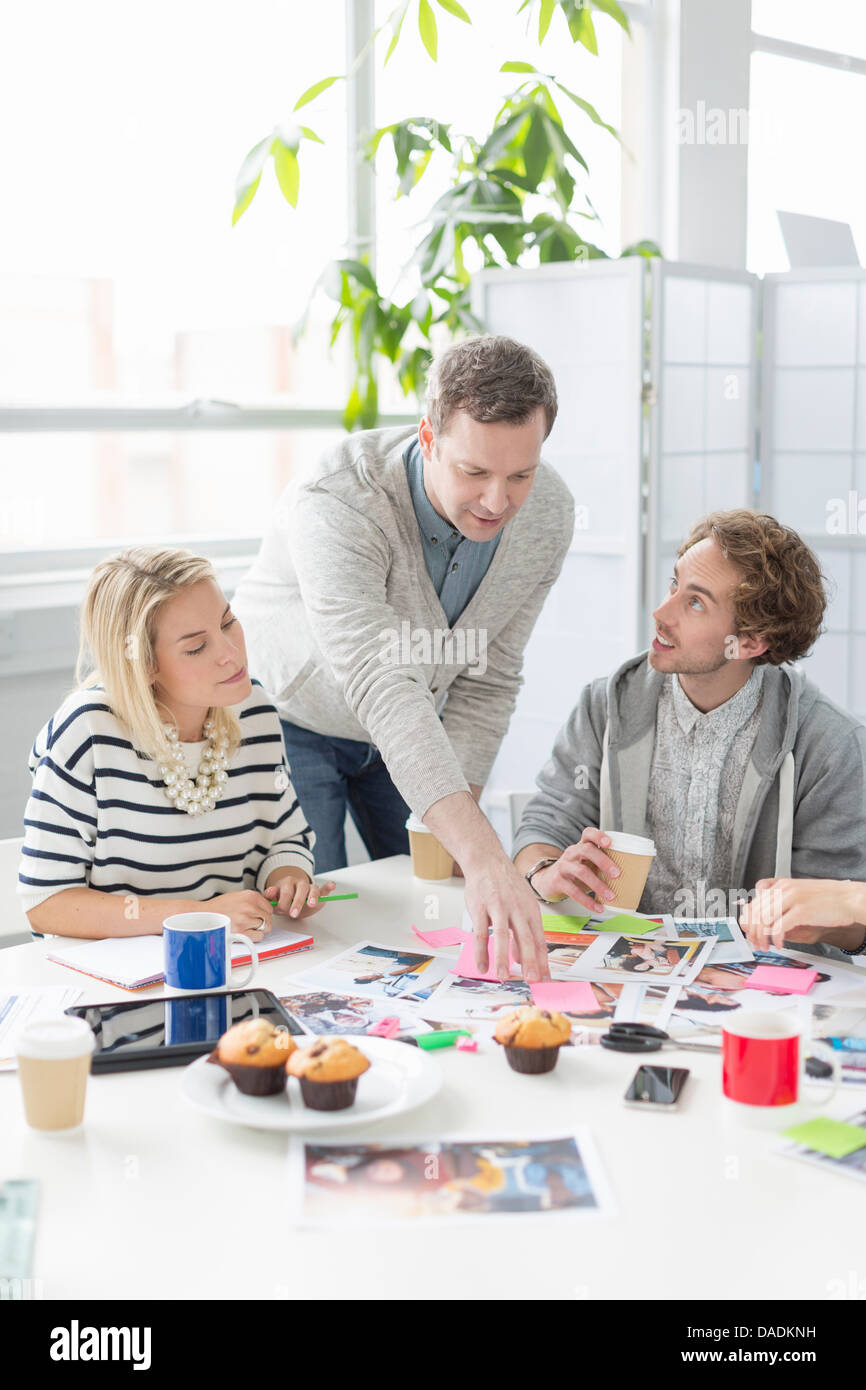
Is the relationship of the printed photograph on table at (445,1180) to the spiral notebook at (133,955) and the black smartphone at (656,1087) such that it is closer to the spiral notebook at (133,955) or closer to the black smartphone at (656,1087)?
the black smartphone at (656,1087)

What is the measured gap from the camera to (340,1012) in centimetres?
143

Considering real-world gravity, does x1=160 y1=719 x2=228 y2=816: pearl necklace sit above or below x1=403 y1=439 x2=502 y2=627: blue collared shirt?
below

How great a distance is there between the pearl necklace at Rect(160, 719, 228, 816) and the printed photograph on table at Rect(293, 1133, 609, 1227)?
0.80 metres

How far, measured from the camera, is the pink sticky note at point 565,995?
145 centimetres

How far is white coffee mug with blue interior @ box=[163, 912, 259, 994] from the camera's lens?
1469mm

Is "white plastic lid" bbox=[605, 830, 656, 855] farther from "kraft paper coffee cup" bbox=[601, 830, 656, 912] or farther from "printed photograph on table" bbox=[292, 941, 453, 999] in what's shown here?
"printed photograph on table" bbox=[292, 941, 453, 999]

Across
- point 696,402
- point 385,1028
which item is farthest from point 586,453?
point 385,1028

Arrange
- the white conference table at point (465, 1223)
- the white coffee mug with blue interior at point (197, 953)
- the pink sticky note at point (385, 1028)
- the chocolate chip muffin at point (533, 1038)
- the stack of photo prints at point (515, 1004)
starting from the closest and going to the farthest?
1. the white conference table at point (465, 1223)
2. the stack of photo prints at point (515, 1004)
3. the chocolate chip muffin at point (533, 1038)
4. the pink sticky note at point (385, 1028)
5. the white coffee mug with blue interior at point (197, 953)

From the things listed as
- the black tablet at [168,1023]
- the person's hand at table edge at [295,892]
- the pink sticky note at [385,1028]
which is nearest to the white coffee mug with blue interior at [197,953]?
the black tablet at [168,1023]

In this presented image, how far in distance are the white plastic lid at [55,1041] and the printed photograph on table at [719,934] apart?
2.60 feet

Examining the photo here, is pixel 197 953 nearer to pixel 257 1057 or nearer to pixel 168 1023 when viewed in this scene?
pixel 168 1023

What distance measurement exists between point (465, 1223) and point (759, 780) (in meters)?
1.10

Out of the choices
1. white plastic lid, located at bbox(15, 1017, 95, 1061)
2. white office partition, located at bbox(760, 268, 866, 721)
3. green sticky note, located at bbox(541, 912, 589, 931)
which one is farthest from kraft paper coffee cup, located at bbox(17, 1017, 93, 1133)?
white office partition, located at bbox(760, 268, 866, 721)
